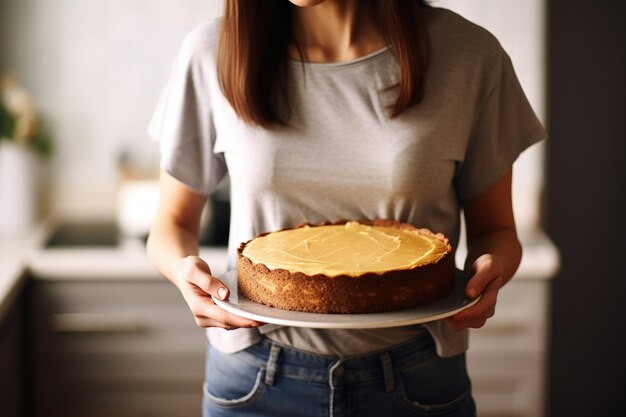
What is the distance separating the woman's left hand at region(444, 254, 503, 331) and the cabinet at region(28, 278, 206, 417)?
51.1 inches

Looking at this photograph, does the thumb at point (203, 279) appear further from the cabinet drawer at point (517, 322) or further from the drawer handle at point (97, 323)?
the cabinet drawer at point (517, 322)

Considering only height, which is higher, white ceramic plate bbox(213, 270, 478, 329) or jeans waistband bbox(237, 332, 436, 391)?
white ceramic plate bbox(213, 270, 478, 329)

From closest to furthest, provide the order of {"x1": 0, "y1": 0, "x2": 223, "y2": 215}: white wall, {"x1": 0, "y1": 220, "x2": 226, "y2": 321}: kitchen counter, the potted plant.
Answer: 1. {"x1": 0, "y1": 220, "x2": 226, "y2": 321}: kitchen counter
2. the potted plant
3. {"x1": 0, "y1": 0, "x2": 223, "y2": 215}: white wall

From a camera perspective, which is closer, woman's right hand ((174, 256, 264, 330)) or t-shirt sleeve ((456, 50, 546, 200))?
woman's right hand ((174, 256, 264, 330))

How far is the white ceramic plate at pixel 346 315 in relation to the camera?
97 cm

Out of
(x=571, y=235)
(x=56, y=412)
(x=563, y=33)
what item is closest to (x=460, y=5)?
(x=563, y=33)

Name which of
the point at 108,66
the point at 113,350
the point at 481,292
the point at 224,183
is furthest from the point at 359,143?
the point at 108,66

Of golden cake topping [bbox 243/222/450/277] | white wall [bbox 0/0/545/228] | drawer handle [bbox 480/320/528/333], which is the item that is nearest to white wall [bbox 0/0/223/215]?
white wall [bbox 0/0/545/228]

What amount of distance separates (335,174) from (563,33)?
1.74 m

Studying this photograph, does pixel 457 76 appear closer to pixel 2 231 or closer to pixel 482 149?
pixel 482 149

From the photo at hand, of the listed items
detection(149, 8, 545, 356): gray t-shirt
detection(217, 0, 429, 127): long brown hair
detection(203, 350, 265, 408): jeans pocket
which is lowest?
detection(203, 350, 265, 408): jeans pocket

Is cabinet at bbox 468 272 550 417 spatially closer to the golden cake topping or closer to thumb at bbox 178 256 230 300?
the golden cake topping

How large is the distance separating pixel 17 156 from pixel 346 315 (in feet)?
6.34

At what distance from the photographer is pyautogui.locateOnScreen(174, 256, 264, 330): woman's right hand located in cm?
106
